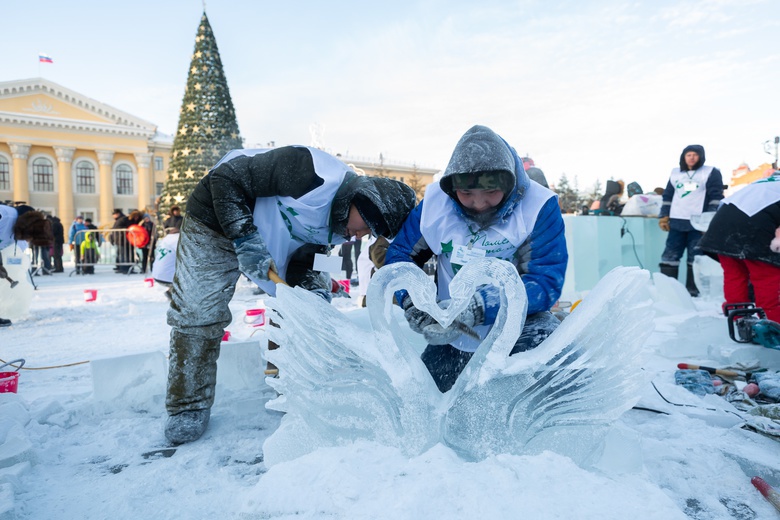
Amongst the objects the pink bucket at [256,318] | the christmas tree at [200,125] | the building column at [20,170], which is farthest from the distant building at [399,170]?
the pink bucket at [256,318]

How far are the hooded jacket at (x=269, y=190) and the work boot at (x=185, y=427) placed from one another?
2.92ft

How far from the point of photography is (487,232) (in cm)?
219

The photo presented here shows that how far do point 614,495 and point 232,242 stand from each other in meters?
1.94

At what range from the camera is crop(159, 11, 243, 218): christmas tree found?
10.6 m

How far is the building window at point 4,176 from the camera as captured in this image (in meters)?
32.4

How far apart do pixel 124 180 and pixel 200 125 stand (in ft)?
95.0

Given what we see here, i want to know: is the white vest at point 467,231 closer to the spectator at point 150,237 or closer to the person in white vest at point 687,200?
the person in white vest at point 687,200

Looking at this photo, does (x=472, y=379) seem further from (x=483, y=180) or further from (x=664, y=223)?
(x=664, y=223)

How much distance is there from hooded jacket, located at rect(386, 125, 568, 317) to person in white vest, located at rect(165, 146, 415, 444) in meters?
0.44

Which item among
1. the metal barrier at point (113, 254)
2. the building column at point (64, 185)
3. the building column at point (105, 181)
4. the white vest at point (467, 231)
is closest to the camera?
the white vest at point (467, 231)

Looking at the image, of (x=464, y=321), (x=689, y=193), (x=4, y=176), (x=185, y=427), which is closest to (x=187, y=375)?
(x=185, y=427)

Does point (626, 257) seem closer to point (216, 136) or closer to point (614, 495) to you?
point (614, 495)

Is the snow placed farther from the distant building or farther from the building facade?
the distant building

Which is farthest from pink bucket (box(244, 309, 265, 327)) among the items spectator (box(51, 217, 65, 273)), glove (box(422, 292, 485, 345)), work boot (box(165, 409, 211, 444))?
spectator (box(51, 217, 65, 273))
